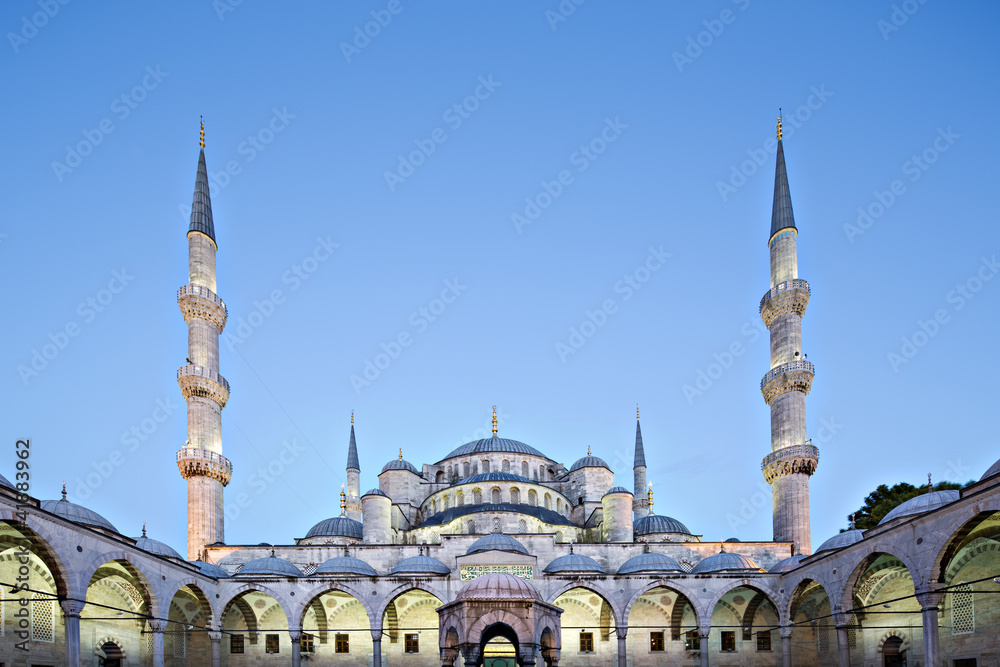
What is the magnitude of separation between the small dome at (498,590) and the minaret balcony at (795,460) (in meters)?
20.3

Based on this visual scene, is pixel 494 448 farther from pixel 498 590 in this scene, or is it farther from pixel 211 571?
pixel 498 590

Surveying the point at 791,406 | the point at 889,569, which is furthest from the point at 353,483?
the point at 889,569

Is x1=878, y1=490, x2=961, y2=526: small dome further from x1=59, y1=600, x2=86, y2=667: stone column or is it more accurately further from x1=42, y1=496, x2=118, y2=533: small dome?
x1=42, y1=496, x2=118, y2=533: small dome

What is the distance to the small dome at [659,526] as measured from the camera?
1351 inches

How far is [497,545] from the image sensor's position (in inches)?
1080

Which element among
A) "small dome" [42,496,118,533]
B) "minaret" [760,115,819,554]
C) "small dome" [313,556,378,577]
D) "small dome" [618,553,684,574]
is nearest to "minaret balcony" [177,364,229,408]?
"small dome" [42,496,118,533]

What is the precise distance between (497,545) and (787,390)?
564 inches

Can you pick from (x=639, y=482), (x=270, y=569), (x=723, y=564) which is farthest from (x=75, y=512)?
(x=639, y=482)

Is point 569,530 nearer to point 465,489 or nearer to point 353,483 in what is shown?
point 465,489

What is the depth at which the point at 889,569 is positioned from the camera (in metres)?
22.3

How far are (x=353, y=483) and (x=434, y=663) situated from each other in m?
20.1

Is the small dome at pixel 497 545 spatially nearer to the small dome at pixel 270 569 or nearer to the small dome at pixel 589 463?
the small dome at pixel 270 569

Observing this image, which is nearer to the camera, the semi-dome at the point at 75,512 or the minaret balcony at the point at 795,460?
the semi-dome at the point at 75,512

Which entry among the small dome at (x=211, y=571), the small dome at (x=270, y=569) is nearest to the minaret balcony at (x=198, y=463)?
the small dome at (x=211, y=571)
